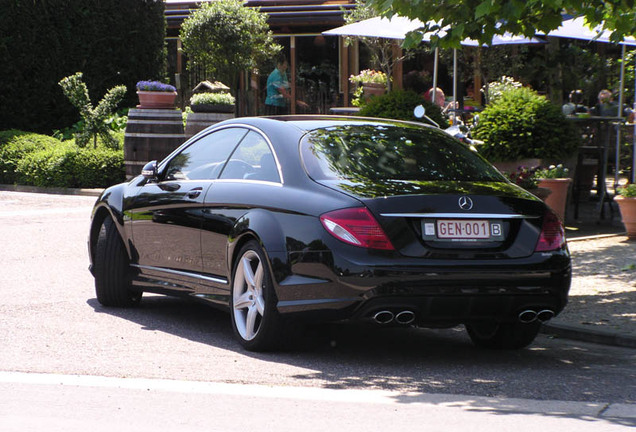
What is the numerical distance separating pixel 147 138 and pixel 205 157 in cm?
1249

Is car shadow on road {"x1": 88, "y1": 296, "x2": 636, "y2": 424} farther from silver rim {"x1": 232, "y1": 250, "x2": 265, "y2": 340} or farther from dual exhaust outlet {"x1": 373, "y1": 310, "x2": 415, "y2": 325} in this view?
dual exhaust outlet {"x1": 373, "y1": 310, "x2": 415, "y2": 325}

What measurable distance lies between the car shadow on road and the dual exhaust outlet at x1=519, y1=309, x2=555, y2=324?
0.29 meters

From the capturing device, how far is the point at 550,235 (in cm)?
664

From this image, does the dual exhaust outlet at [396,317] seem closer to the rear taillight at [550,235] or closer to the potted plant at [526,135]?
the rear taillight at [550,235]

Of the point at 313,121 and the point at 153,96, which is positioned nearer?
the point at 313,121

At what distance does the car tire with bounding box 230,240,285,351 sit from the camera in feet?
21.7

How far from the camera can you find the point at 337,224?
6.30m

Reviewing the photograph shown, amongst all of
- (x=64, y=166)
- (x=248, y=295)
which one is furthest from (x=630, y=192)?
(x=64, y=166)

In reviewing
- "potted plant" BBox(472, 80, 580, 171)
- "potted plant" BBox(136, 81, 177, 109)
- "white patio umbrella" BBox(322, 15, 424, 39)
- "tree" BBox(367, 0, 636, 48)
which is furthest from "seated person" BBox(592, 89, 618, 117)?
"tree" BBox(367, 0, 636, 48)

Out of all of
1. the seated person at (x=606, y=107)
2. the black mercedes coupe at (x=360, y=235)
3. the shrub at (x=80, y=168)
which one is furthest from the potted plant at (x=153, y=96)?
the black mercedes coupe at (x=360, y=235)

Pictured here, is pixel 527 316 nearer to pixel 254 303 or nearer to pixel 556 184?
pixel 254 303

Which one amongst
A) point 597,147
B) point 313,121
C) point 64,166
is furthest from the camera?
point 64,166

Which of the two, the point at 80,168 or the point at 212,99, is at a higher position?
the point at 212,99

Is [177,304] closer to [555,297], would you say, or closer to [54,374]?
[54,374]
